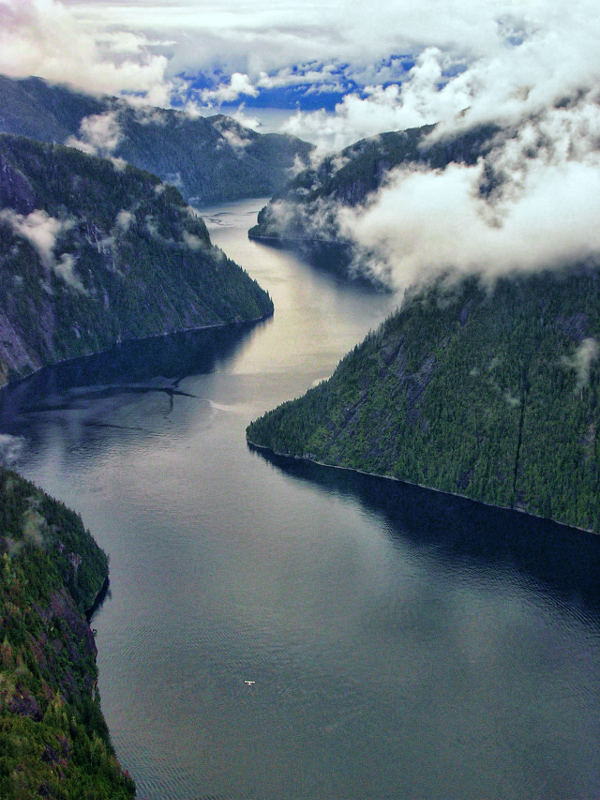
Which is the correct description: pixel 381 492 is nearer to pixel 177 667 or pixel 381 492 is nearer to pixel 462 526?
pixel 462 526

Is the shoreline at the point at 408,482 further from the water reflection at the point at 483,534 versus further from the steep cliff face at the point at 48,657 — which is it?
the steep cliff face at the point at 48,657

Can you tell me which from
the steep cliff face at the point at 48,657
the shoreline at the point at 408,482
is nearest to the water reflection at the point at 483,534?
the shoreline at the point at 408,482

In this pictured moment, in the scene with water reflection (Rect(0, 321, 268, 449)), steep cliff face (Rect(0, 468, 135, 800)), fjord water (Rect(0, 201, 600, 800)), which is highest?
steep cliff face (Rect(0, 468, 135, 800))

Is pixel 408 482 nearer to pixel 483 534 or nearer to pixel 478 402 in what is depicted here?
pixel 478 402

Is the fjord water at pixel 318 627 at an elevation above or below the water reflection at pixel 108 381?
below

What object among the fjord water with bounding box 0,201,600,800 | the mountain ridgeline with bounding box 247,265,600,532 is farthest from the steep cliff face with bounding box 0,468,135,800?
the mountain ridgeline with bounding box 247,265,600,532

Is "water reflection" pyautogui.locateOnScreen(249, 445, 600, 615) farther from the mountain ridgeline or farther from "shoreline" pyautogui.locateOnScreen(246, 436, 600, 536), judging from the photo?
the mountain ridgeline
